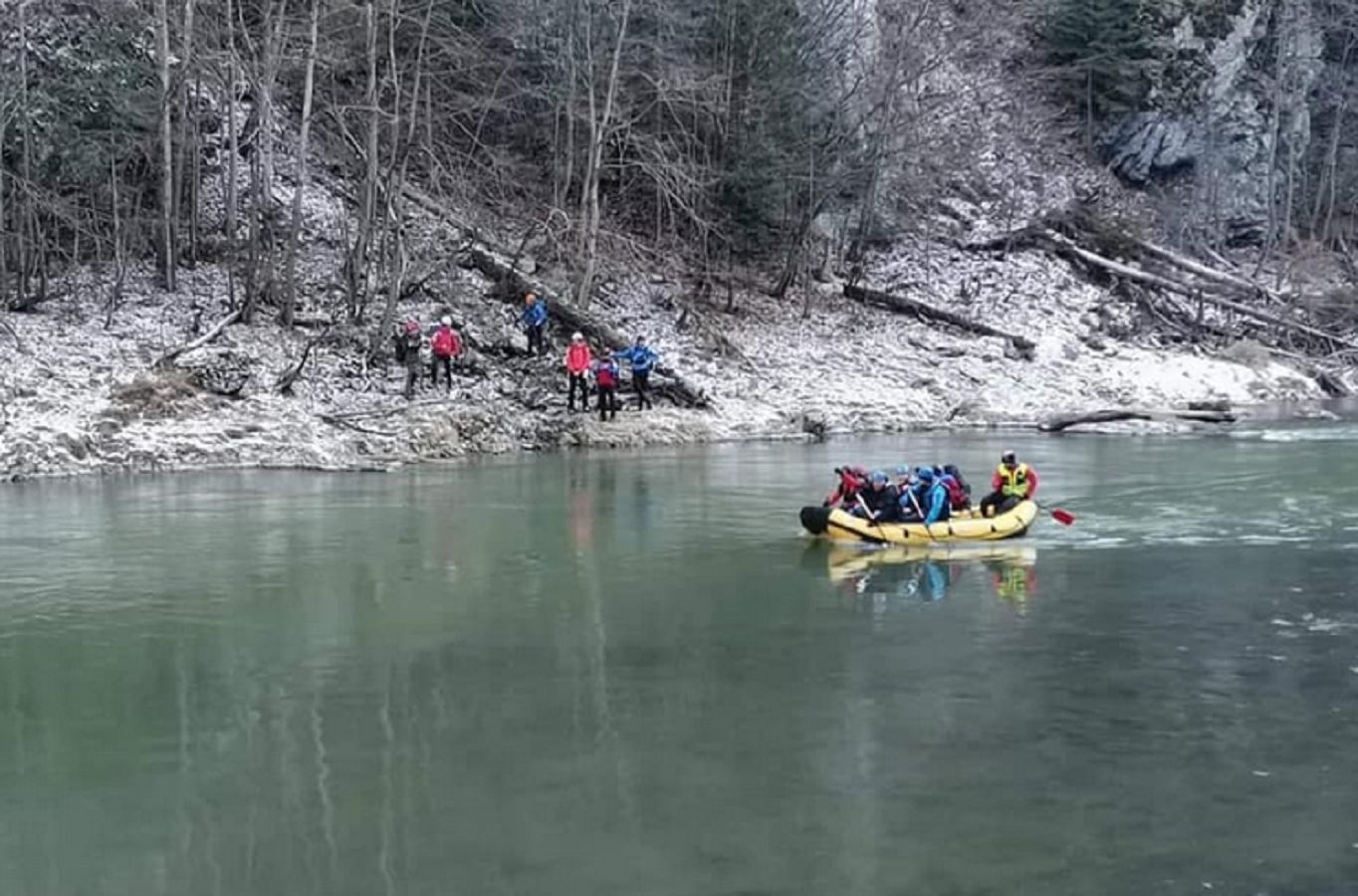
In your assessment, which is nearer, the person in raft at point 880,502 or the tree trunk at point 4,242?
the person in raft at point 880,502

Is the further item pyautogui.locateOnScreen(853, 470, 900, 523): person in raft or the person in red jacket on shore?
the person in red jacket on shore

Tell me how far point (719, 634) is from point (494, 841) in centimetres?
541

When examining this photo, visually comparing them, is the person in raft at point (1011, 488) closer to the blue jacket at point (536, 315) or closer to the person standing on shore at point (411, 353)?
the person standing on shore at point (411, 353)

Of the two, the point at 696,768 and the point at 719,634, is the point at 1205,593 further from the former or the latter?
the point at 696,768

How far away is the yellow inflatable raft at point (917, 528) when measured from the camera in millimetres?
18750

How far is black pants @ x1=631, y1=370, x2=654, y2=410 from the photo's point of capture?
31141 millimetres

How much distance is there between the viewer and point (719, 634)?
44.5 ft

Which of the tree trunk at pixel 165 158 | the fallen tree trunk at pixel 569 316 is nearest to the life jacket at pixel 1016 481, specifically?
the fallen tree trunk at pixel 569 316

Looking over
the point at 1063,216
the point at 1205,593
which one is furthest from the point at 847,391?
the point at 1205,593

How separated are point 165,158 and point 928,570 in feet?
66.4

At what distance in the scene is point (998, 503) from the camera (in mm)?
A: 19719

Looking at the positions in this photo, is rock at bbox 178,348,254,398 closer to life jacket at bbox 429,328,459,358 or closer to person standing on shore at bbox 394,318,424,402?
person standing on shore at bbox 394,318,424,402

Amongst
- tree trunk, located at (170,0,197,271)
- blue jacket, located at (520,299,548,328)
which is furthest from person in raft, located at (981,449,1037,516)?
tree trunk, located at (170,0,197,271)

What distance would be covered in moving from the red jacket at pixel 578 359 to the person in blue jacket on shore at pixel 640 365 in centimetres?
94
